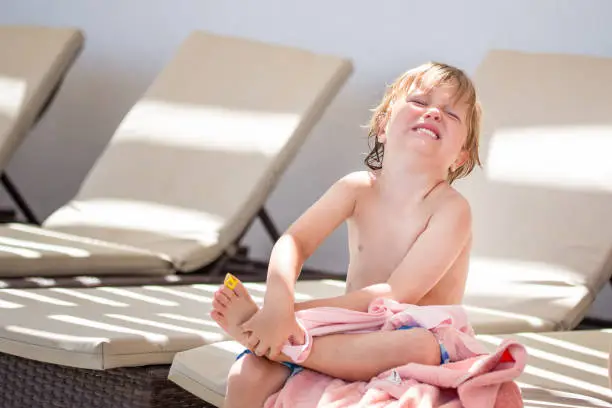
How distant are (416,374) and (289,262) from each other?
357 mm

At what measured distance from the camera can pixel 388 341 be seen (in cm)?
187

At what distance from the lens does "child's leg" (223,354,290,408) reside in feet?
6.20

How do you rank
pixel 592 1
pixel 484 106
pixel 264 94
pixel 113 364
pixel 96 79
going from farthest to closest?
pixel 96 79
pixel 264 94
pixel 592 1
pixel 484 106
pixel 113 364

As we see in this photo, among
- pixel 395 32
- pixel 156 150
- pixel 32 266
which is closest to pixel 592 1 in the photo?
pixel 395 32

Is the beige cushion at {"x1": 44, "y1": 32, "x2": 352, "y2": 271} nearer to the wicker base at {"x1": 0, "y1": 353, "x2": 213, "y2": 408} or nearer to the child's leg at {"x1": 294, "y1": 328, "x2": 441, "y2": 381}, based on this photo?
the wicker base at {"x1": 0, "y1": 353, "x2": 213, "y2": 408}

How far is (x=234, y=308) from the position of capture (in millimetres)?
1867

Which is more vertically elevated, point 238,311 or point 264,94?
point 238,311

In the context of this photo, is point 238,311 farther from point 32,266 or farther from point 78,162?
point 78,162

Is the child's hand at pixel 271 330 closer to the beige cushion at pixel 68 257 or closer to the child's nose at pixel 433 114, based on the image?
the child's nose at pixel 433 114

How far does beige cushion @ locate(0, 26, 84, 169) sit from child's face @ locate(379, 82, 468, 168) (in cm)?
235

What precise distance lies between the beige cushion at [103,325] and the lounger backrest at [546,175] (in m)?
0.54

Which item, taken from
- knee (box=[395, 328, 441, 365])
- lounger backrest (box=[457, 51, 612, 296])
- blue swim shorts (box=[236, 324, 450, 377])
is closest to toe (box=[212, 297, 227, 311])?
blue swim shorts (box=[236, 324, 450, 377])

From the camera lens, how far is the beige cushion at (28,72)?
4.25 meters

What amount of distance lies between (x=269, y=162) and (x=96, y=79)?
1.70 metres
